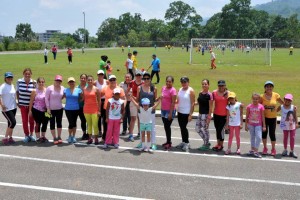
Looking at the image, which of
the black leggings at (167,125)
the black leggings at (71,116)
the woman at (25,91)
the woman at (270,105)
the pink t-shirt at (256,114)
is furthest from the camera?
the black leggings at (71,116)

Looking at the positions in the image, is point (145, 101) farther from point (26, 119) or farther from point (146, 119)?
point (26, 119)

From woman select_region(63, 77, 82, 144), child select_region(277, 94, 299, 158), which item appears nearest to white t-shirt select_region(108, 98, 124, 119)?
woman select_region(63, 77, 82, 144)

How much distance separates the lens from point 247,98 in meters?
14.2

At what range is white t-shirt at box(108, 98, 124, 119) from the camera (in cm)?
812

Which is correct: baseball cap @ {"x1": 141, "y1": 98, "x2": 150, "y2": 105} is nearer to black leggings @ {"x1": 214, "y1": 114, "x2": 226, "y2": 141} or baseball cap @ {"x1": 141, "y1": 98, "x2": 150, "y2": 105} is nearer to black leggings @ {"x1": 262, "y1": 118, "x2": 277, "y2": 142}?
black leggings @ {"x1": 214, "y1": 114, "x2": 226, "y2": 141}

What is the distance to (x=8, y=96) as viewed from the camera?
8.33m

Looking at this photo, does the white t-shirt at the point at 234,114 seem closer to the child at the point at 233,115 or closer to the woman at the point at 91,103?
the child at the point at 233,115

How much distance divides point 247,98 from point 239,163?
7306 millimetres

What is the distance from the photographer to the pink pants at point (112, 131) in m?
8.22

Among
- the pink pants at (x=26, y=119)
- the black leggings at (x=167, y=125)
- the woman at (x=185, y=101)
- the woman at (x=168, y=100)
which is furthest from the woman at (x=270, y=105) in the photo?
the pink pants at (x=26, y=119)

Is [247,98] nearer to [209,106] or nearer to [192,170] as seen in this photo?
[209,106]

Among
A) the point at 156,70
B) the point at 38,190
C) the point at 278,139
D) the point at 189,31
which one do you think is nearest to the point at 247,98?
the point at 278,139

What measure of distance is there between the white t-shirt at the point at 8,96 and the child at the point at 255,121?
539 cm

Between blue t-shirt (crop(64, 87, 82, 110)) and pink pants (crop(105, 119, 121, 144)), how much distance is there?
93 cm
